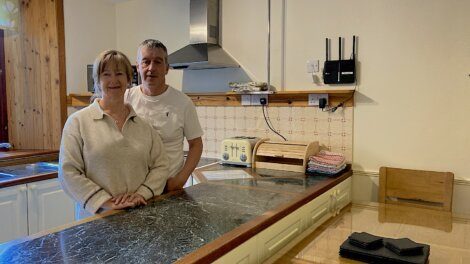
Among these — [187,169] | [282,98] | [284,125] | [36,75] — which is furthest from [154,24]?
[187,169]

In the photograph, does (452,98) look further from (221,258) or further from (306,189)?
(221,258)

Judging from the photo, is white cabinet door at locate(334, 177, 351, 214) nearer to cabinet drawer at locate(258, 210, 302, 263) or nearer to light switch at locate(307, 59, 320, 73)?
cabinet drawer at locate(258, 210, 302, 263)

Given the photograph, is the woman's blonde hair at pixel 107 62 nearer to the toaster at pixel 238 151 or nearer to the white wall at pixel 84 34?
the toaster at pixel 238 151

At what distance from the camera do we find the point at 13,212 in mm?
2414

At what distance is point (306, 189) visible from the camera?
1950 mm

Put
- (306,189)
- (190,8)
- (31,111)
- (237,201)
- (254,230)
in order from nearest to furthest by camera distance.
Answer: (254,230) → (237,201) → (306,189) → (190,8) → (31,111)

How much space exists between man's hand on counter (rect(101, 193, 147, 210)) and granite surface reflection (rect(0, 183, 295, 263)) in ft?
0.09

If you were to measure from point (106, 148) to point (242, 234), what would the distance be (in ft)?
1.90

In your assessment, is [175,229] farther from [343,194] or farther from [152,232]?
[343,194]

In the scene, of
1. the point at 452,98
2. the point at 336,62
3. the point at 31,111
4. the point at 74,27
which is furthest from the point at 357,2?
the point at 31,111

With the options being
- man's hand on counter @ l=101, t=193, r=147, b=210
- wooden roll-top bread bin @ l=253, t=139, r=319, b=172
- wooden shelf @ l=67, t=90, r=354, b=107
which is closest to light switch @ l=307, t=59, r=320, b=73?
wooden shelf @ l=67, t=90, r=354, b=107

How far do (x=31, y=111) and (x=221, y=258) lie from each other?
8.72ft

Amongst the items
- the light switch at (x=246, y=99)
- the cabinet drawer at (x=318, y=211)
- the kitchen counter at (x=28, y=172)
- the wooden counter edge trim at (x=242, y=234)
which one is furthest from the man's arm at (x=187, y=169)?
the light switch at (x=246, y=99)

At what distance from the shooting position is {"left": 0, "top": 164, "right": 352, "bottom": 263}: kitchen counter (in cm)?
111
